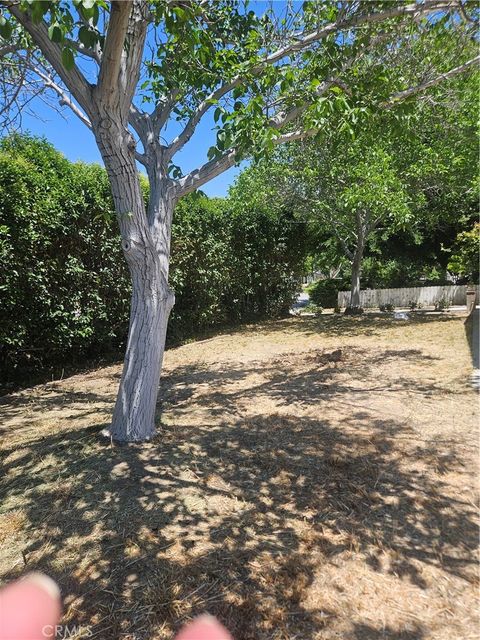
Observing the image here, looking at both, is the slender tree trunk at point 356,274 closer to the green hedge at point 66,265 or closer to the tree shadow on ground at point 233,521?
the green hedge at point 66,265

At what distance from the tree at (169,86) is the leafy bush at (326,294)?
18480mm

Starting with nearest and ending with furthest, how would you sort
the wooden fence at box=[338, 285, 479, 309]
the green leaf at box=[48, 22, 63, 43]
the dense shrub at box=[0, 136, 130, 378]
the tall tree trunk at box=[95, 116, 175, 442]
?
1. the green leaf at box=[48, 22, 63, 43]
2. the tall tree trunk at box=[95, 116, 175, 442]
3. the dense shrub at box=[0, 136, 130, 378]
4. the wooden fence at box=[338, 285, 479, 309]

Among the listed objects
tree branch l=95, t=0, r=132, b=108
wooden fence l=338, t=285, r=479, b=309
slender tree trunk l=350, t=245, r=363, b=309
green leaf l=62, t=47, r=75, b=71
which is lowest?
wooden fence l=338, t=285, r=479, b=309

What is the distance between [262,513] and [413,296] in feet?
63.2

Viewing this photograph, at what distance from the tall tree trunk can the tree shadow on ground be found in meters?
0.28

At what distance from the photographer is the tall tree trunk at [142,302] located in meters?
A: 3.51

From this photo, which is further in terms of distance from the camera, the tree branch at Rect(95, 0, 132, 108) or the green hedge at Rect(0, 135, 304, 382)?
the green hedge at Rect(0, 135, 304, 382)

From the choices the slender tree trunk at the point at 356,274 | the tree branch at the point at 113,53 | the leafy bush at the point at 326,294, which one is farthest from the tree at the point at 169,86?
the leafy bush at the point at 326,294

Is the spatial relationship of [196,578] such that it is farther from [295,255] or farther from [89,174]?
[295,255]

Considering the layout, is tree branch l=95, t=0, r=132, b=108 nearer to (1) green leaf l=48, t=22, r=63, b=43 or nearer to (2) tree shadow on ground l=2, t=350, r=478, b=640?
(1) green leaf l=48, t=22, r=63, b=43

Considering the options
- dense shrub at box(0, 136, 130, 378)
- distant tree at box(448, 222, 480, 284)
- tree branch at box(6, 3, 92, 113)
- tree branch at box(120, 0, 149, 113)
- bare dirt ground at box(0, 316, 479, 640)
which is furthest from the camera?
distant tree at box(448, 222, 480, 284)

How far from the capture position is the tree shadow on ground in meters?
1.93

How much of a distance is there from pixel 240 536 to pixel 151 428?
1634 mm

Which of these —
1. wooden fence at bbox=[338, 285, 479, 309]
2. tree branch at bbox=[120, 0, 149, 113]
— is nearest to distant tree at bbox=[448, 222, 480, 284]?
wooden fence at bbox=[338, 285, 479, 309]
